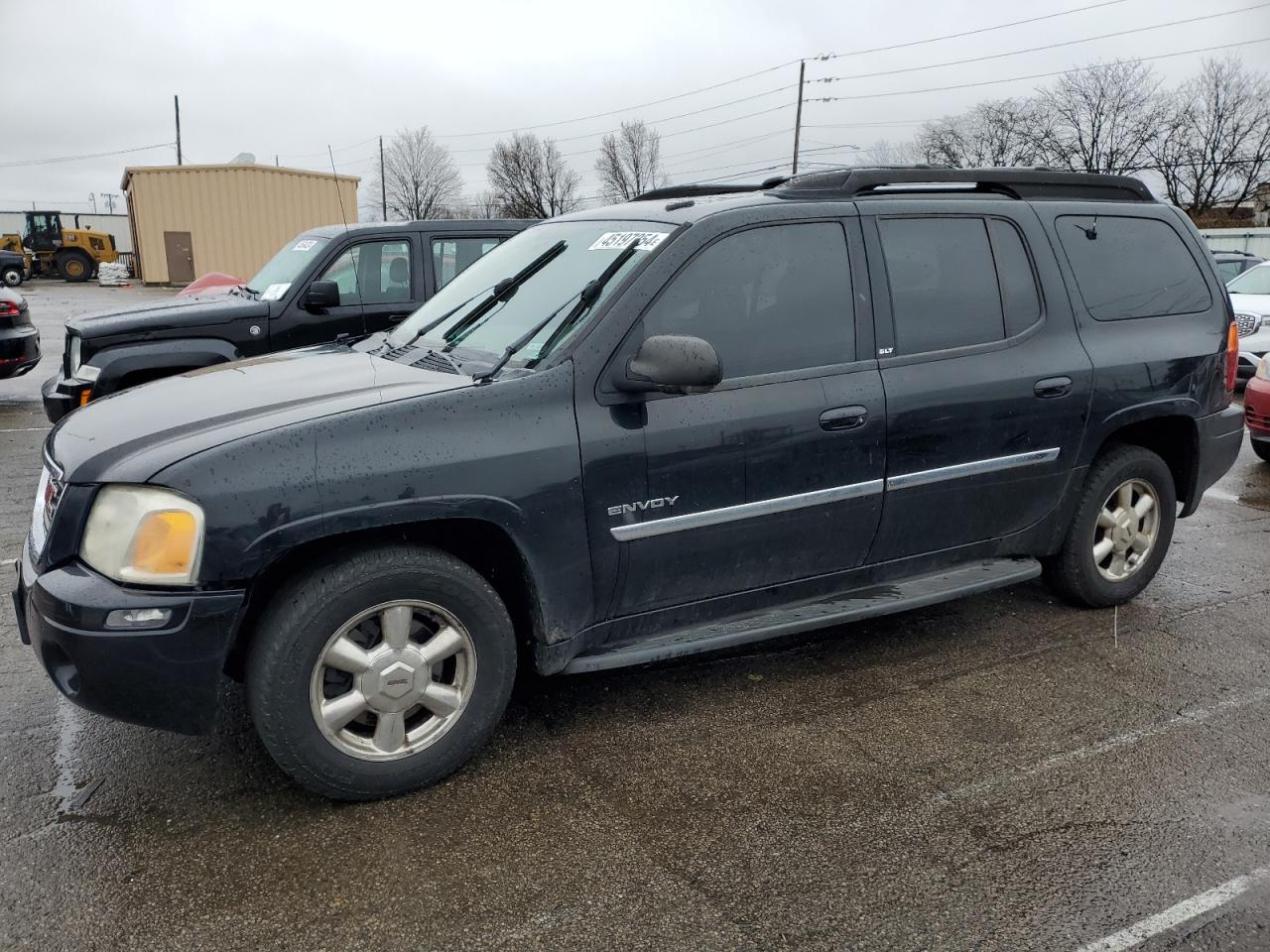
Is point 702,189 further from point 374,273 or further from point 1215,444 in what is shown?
point 374,273

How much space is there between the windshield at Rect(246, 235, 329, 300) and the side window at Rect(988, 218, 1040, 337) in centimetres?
512

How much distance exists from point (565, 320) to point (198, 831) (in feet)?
6.36

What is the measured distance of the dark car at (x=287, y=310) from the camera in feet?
22.2

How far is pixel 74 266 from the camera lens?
41.2 meters

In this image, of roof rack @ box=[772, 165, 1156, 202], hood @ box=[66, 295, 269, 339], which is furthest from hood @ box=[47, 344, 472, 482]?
hood @ box=[66, 295, 269, 339]

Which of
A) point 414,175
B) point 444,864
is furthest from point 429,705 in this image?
point 414,175

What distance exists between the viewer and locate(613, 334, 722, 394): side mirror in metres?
3.07

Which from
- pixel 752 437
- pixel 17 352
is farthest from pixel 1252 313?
pixel 17 352

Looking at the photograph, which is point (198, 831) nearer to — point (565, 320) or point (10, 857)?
point (10, 857)

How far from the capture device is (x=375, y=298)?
7.47m

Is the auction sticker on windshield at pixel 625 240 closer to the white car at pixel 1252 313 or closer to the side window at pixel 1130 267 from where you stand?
the side window at pixel 1130 267

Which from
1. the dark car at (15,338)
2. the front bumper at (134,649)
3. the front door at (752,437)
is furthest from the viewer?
the dark car at (15,338)

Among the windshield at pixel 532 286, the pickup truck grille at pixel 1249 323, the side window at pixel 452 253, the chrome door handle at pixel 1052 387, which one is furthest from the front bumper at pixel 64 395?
the pickup truck grille at pixel 1249 323

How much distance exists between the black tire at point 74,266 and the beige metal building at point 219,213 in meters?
5.95
